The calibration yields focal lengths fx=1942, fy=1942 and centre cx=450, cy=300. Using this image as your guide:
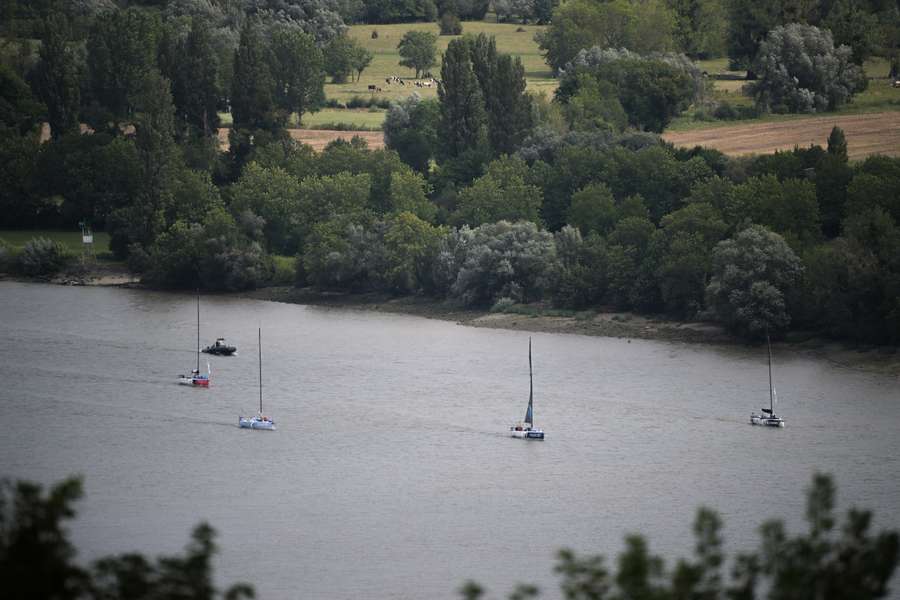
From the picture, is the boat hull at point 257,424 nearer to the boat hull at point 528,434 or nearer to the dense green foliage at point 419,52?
the boat hull at point 528,434

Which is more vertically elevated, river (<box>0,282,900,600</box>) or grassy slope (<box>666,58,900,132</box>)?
grassy slope (<box>666,58,900,132</box>)

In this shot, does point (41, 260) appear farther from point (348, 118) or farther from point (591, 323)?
point (591, 323)

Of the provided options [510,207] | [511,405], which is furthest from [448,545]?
[510,207]

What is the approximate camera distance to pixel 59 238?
336ft

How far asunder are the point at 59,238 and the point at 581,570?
80.7 m

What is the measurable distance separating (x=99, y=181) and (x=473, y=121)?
19867mm

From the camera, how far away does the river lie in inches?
1997

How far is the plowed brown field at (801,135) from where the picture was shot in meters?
97.8

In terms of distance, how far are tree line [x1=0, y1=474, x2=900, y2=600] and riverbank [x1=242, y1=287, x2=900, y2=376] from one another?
46580 mm

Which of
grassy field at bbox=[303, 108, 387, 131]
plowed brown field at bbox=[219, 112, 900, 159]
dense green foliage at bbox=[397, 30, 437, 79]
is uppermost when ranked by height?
dense green foliage at bbox=[397, 30, 437, 79]

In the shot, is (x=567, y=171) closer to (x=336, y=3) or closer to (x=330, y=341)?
(x=330, y=341)

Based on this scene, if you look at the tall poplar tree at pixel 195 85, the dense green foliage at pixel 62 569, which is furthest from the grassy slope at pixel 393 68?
the dense green foliage at pixel 62 569

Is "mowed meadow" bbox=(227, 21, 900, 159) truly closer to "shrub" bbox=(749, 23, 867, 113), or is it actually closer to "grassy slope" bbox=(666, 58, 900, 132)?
"grassy slope" bbox=(666, 58, 900, 132)

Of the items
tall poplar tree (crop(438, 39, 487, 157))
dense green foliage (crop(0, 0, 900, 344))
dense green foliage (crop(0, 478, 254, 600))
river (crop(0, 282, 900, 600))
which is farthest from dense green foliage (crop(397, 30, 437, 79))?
dense green foliage (crop(0, 478, 254, 600))
